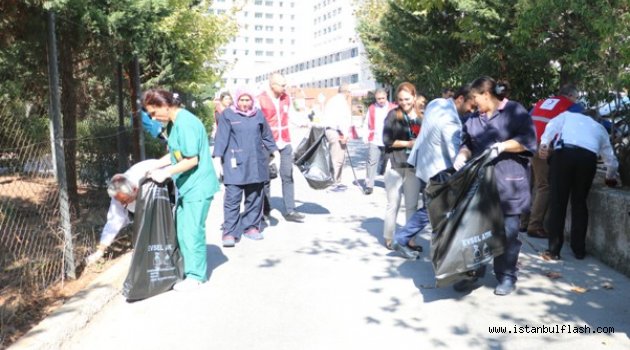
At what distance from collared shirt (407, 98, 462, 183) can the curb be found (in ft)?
9.35

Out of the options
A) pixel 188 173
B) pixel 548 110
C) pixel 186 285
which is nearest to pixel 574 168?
pixel 548 110

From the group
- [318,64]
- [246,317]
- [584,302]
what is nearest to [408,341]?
[246,317]

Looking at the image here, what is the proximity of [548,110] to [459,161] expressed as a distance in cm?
234

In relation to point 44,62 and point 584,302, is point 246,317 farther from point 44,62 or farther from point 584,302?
point 44,62

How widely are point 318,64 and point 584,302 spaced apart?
85156mm

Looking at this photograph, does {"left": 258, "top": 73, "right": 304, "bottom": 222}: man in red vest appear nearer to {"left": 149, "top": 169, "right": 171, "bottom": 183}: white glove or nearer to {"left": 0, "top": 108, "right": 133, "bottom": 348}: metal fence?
{"left": 0, "top": 108, "right": 133, "bottom": 348}: metal fence

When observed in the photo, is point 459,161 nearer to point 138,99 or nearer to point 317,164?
point 317,164

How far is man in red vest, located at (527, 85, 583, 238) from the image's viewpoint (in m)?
6.34

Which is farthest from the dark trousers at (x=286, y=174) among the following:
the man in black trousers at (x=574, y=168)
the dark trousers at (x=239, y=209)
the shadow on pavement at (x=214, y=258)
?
the man in black trousers at (x=574, y=168)

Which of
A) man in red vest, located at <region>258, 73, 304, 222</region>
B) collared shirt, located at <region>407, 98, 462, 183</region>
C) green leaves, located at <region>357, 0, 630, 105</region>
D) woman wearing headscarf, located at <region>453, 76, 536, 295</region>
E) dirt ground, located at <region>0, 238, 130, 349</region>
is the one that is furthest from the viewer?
man in red vest, located at <region>258, 73, 304, 222</region>

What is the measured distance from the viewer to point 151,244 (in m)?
4.59

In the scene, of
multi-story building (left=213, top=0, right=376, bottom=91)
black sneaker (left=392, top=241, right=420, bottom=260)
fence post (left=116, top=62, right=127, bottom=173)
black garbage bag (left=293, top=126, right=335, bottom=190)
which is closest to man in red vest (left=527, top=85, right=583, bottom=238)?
black sneaker (left=392, top=241, right=420, bottom=260)

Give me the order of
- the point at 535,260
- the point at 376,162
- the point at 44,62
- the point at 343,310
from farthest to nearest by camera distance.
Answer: the point at 376,162
the point at 44,62
the point at 535,260
the point at 343,310

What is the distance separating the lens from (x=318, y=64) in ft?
288
